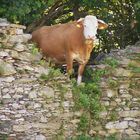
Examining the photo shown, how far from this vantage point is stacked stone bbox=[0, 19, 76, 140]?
354 inches

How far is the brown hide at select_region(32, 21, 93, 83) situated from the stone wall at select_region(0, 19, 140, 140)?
1.11ft

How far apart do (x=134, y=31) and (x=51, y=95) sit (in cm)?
267

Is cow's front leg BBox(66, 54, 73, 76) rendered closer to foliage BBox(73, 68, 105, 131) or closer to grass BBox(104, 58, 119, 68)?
foliage BBox(73, 68, 105, 131)

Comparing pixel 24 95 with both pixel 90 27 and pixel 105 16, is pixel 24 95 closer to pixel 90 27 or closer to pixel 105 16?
pixel 90 27

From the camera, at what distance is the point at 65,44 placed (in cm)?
940

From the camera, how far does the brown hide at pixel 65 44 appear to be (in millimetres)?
9328

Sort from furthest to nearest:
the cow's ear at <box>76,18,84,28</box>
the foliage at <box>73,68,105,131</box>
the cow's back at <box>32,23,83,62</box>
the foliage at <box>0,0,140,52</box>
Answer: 1. the foliage at <box>0,0,140,52</box>
2. the foliage at <box>73,68,105,131</box>
3. the cow's back at <box>32,23,83,62</box>
4. the cow's ear at <box>76,18,84,28</box>

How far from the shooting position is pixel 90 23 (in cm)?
901

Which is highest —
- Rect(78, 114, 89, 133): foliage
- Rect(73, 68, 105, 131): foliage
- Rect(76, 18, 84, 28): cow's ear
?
Rect(76, 18, 84, 28): cow's ear

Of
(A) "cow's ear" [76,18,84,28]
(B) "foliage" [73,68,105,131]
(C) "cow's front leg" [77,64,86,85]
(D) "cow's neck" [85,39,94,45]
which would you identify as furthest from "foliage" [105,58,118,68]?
(A) "cow's ear" [76,18,84,28]

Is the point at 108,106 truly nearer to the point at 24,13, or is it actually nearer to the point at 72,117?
the point at 72,117

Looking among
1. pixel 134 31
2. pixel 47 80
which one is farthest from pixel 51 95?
pixel 134 31

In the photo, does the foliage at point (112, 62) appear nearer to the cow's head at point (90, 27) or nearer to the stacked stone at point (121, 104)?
the stacked stone at point (121, 104)

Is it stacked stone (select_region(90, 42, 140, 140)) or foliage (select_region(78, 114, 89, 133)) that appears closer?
foliage (select_region(78, 114, 89, 133))
